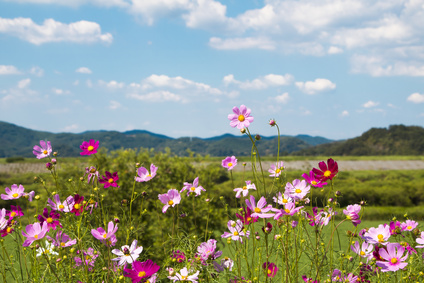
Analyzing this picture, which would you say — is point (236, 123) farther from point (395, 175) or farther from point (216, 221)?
point (395, 175)

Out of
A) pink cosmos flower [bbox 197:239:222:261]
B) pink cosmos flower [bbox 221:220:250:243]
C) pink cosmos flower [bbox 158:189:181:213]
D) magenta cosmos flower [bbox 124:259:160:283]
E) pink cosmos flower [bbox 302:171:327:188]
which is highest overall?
pink cosmos flower [bbox 302:171:327:188]

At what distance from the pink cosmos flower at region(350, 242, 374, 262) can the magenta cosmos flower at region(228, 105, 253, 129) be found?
1.00 m

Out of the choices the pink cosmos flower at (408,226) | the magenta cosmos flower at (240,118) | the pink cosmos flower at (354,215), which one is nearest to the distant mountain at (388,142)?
the pink cosmos flower at (408,226)

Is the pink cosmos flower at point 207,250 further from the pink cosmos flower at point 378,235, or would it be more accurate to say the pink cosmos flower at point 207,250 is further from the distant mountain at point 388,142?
the distant mountain at point 388,142

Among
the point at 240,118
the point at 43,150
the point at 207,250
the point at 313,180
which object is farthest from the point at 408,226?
the point at 43,150

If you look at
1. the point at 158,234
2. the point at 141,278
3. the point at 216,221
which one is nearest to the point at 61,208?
the point at 141,278

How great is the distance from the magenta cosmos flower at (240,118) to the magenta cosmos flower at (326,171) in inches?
18.0

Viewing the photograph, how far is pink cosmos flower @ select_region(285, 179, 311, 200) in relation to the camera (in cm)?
174

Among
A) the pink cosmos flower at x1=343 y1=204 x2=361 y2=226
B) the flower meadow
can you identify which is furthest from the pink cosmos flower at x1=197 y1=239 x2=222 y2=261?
the pink cosmos flower at x1=343 y1=204 x2=361 y2=226

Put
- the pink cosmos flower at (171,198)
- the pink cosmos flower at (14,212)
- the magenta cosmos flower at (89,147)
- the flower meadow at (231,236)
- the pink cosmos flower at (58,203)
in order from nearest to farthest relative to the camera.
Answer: the flower meadow at (231,236) → the pink cosmos flower at (171,198) → the pink cosmos flower at (58,203) → the magenta cosmos flower at (89,147) → the pink cosmos flower at (14,212)

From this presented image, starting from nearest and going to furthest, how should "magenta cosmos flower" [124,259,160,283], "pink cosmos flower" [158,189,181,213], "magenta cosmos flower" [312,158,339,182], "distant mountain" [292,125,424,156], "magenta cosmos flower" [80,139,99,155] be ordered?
1. "magenta cosmos flower" [124,259,160,283]
2. "magenta cosmos flower" [312,158,339,182]
3. "pink cosmos flower" [158,189,181,213]
4. "magenta cosmos flower" [80,139,99,155]
5. "distant mountain" [292,125,424,156]

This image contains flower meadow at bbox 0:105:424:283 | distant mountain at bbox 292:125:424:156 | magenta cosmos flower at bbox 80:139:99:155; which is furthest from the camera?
distant mountain at bbox 292:125:424:156

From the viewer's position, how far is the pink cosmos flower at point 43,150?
7.10 feet

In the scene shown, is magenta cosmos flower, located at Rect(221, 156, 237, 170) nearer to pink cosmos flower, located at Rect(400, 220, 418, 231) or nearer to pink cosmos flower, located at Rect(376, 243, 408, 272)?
pink cosmos flower, located at Rect(376, 243, 408, 272)
